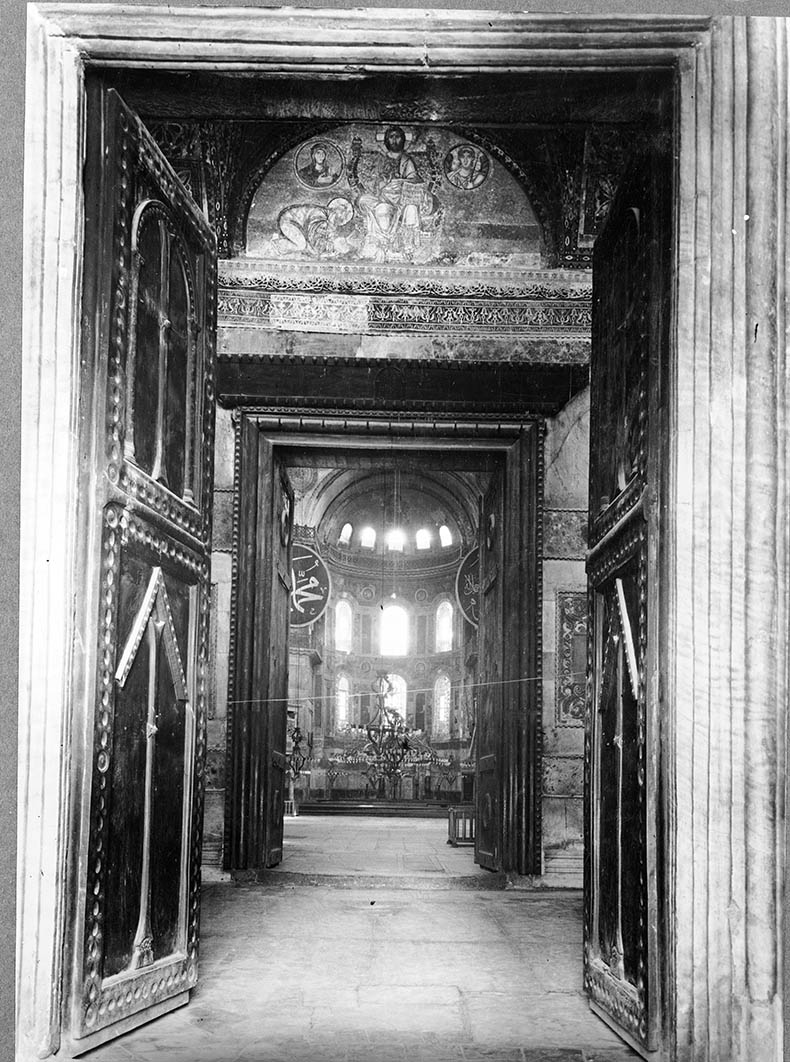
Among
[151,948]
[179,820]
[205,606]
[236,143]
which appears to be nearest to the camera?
[151,948]

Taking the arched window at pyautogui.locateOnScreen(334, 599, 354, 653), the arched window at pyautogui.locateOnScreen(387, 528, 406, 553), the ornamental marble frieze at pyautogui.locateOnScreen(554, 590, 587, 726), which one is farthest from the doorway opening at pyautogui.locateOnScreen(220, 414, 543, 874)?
the arched window at pyautogui.locateOnScreen(387, 528, 406, 553)

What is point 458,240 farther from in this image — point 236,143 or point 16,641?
point 16,641

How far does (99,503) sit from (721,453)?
189 centimetres

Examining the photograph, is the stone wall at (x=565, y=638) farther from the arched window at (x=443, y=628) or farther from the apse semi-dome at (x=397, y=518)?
the arched window at (x=443, y=628)

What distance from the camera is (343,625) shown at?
31203 mm

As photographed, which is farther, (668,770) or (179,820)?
(179,820)

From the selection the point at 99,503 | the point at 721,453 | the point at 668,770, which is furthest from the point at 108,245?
the point at 668,770

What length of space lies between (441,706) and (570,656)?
74.3 feet

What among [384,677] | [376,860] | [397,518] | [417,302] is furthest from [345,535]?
[417,302]

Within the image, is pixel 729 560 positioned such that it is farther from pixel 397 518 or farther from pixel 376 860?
pixel 397 518

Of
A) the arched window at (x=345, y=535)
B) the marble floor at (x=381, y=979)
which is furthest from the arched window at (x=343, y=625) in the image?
the marble floor at (x=381, y=979)

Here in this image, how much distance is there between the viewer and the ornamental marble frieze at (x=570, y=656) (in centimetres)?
846

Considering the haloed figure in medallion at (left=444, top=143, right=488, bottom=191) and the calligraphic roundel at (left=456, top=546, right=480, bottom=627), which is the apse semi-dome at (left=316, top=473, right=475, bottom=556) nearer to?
the calligraphic roundel at (left=456, top=546, right=480, bottom=627)

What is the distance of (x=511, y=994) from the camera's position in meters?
4.55
